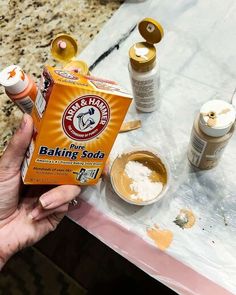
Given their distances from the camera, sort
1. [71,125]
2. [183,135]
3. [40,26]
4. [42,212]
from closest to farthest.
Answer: [71,125], [42,212], [183,135], [40,26]

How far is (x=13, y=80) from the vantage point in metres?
0.71

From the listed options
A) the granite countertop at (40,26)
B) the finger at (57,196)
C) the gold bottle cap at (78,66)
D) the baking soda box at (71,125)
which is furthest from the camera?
the granite countertop at (40,26)

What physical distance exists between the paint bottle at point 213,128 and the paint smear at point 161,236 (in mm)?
159

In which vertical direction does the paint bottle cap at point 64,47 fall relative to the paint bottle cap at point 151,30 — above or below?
below

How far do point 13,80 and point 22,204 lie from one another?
23 cm

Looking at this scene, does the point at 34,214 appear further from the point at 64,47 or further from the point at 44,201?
the point at 64,47

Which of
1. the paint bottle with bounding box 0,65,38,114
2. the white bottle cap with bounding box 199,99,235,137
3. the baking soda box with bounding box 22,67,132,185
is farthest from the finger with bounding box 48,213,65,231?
the white bottle cap with bounding box 199,99,235,137

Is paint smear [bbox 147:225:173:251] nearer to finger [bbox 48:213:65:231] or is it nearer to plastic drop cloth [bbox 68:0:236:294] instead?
plastic drop cloth [bbox 68:0:236:294]

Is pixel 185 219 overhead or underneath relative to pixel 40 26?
underneath

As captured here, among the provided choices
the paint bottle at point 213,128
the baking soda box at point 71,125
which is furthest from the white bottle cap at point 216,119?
the baking soda box at point 71,125

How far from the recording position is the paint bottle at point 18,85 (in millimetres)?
712

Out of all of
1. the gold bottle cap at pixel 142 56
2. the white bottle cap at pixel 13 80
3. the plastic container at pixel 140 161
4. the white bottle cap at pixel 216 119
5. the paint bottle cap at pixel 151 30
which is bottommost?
the plastic container at pixel 140 161

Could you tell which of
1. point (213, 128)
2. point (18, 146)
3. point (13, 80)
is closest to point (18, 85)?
point (13, 80)

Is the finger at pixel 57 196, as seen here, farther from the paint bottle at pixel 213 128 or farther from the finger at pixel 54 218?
the paint bottle at pixel 213 128
